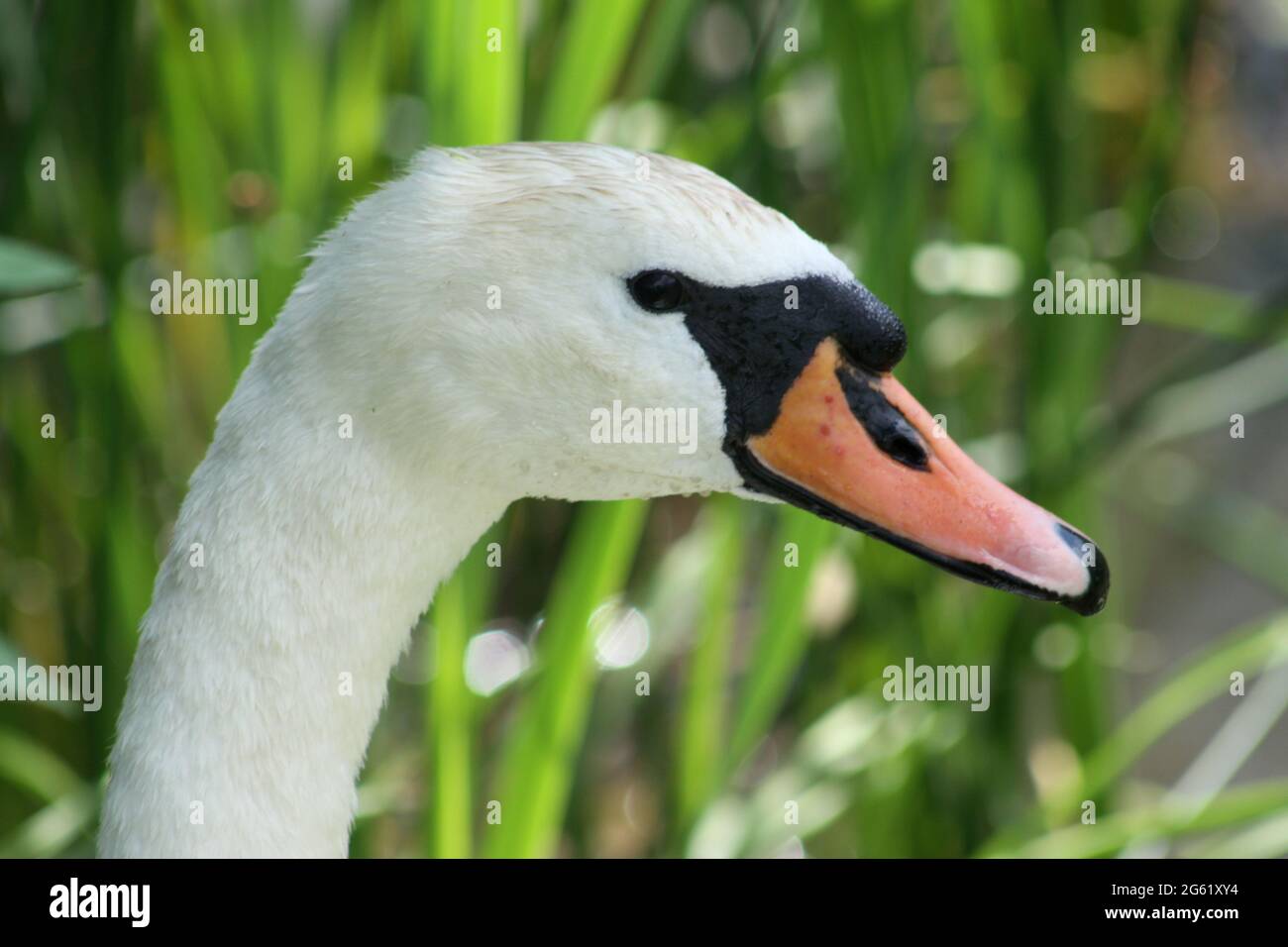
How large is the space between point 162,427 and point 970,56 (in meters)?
1.19

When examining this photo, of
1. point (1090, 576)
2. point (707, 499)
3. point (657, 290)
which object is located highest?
point (657, 290)

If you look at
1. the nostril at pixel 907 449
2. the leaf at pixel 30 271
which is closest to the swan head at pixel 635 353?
the nostril at pixel 907 449

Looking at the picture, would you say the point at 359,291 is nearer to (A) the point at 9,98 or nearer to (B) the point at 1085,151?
(A) the point at 9,98

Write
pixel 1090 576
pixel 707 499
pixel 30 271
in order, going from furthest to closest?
pixel 707 499 < pixel 1090 576 < pixel 30 271

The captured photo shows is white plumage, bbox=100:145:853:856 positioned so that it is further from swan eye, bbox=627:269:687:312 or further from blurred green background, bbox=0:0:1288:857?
blurred green background, bbox=0:0:1288:857

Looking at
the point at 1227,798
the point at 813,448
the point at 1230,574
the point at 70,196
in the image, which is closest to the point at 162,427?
the point at 70,196

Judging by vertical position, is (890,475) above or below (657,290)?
below

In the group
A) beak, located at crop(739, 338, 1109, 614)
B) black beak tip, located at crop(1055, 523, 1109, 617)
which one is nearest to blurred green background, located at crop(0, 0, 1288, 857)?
beak, located at crop(739, 338, 1109, 614)

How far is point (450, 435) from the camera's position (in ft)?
3.94

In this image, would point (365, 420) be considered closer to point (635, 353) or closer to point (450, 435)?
point (450, 435)

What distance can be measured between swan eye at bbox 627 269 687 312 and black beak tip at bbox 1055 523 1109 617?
1.17 feet

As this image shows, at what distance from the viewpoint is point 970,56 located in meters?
1.91

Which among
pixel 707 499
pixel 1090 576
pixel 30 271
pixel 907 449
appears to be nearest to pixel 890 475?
pixel 907 449

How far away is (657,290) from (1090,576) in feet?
1.33
